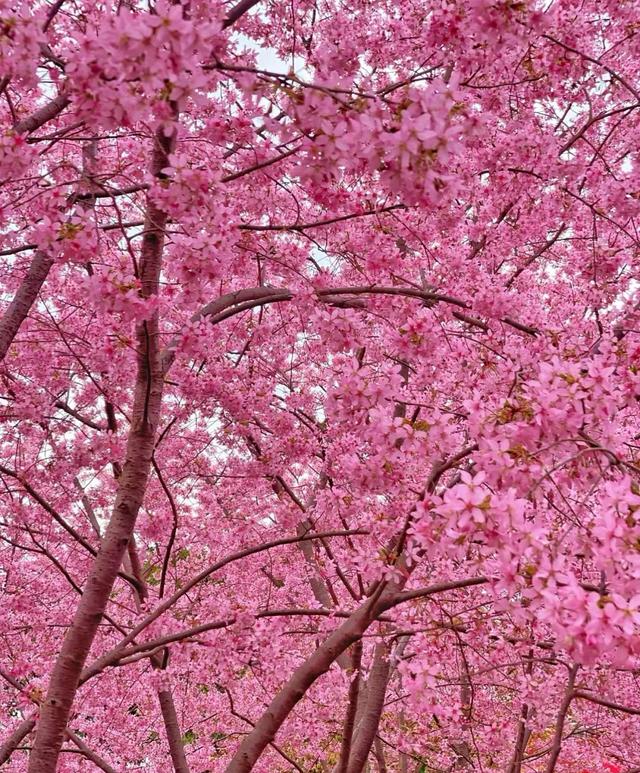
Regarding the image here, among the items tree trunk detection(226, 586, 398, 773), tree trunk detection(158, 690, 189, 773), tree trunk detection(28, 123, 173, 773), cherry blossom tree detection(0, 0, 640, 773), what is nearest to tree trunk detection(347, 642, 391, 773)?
cherry blossom tree detection(0, 0, 640, 773)

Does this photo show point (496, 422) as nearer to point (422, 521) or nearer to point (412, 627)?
point (422, 521)

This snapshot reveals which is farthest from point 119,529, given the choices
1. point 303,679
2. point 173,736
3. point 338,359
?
point 338,359

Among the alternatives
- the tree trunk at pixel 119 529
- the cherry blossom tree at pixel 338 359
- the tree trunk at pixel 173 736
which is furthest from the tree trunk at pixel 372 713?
the tree trunk at pixel 119 529

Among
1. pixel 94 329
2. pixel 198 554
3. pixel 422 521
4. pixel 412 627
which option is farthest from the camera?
pixel 198 554

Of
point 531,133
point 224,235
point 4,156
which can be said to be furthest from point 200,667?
point 531,133

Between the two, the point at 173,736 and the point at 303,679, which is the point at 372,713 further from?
the point at 303,679

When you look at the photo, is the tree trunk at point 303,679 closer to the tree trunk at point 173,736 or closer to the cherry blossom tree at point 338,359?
the cherry blossom tree at point 338,359

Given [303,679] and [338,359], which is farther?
[338,359]

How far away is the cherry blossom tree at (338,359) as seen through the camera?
2.27 meters

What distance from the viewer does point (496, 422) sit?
8.52ft

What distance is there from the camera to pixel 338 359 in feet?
21.3

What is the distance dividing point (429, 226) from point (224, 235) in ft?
10.8

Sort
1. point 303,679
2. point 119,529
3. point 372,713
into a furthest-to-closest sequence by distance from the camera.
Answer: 1. point 372,713
2. point 303,679
3. point 119,529

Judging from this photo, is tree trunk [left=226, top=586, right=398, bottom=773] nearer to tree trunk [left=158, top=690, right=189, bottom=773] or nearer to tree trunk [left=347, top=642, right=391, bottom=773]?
tree trunk [left=347, top=642, right=391, bottom=773]
